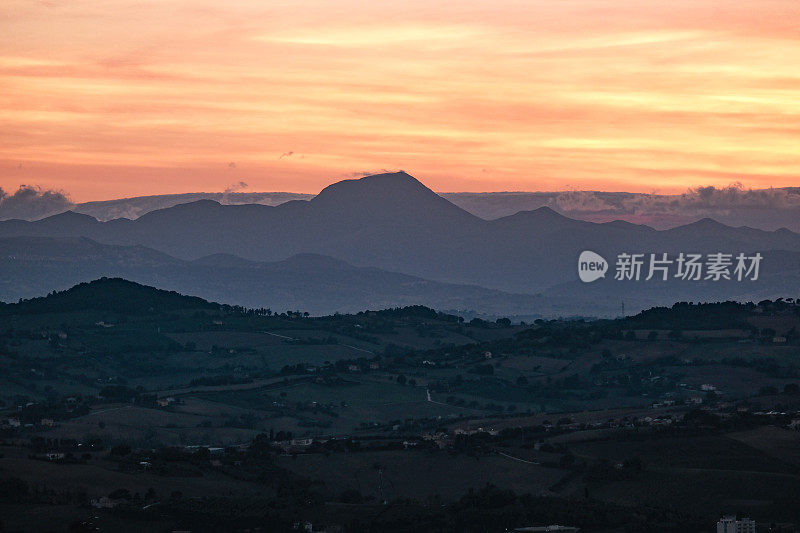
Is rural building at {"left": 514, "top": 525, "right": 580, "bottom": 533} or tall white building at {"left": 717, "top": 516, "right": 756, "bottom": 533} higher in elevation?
tall white building at {"left": 717, "top": 516, "right": 756, "bottom": 533}

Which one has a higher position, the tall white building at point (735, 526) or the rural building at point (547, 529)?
the tall white building at point (735, 526)

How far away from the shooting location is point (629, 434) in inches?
6654

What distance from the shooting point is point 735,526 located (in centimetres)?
11762

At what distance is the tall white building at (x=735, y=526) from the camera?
117 metres

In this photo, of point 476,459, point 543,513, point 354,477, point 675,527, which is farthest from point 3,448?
point 675,527

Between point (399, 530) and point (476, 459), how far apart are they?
34.6 meters

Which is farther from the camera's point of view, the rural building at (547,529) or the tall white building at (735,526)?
the rural building at (547,529)

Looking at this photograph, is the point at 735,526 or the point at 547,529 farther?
the point at 547,529

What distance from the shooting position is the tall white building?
117 metres

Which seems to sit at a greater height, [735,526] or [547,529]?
[735,526]

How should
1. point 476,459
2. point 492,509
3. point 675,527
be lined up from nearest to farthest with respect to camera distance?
point 675,527 < point 492,509 < point 476,459

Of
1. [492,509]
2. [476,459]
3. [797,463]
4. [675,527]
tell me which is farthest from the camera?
[476,459]

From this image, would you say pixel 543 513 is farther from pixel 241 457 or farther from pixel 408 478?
pixel 241 457

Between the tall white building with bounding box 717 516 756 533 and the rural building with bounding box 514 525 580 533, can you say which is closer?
the tall white building with bounding box 717 516 756 533
